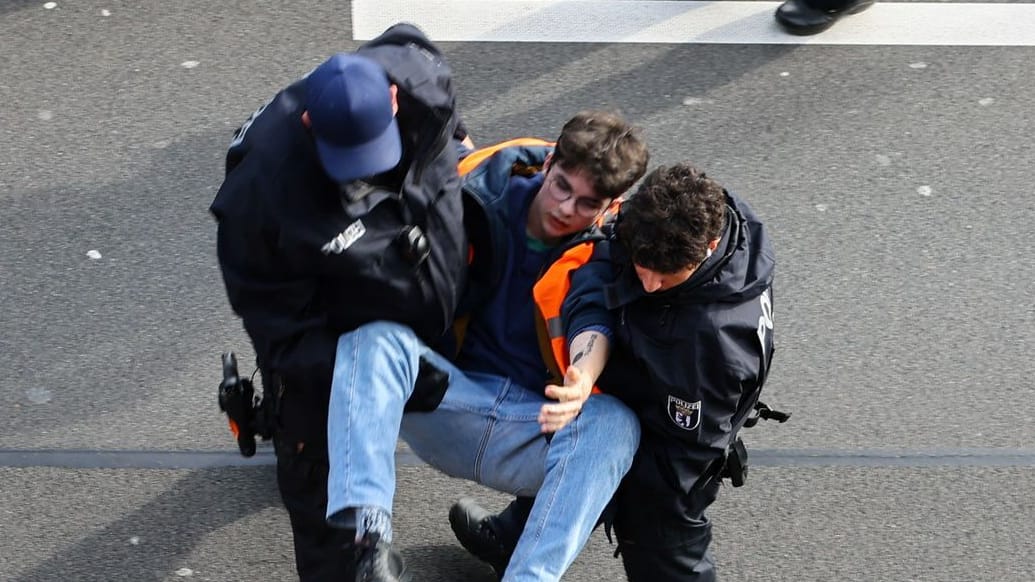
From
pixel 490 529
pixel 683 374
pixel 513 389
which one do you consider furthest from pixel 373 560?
pixel 683 374

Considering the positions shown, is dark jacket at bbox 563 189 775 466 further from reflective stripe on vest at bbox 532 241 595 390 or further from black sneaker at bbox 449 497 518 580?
black sneaker at bbox 449 497 518 580

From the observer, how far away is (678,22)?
18.8ft

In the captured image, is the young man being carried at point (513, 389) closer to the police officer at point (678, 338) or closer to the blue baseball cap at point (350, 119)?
the police officer at point (678, 338)

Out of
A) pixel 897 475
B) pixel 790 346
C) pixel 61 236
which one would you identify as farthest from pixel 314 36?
pixel 897 475

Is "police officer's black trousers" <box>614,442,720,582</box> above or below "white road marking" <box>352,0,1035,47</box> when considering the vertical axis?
above

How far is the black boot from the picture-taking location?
3.56 meters

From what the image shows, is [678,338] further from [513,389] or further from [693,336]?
[513,389]

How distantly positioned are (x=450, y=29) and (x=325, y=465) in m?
2.74

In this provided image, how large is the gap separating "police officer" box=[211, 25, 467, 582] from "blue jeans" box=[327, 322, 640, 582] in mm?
78

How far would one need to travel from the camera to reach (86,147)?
16.1 feet

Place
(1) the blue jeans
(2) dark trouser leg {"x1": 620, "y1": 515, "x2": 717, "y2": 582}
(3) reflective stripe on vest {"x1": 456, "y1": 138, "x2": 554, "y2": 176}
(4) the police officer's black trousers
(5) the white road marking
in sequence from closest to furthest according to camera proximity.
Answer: (1) the blue jeans, (4) the police officer's black trousers, (2) dark trouser leg {"x1": 620, "y1": 515, "x2": 717, "y2": 582}, (3) reflective stripe on vest {"x1": 456, "y1": 138, "x2": 554, "y2": 176}, (5) the white road marking

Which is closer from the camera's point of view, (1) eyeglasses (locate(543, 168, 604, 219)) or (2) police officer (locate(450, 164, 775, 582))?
(2) police officer (locate(450, 164, 775, 582))

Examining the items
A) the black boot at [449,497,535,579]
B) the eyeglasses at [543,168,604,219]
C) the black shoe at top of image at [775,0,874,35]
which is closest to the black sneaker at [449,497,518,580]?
the black boot at [449,497,535,579]

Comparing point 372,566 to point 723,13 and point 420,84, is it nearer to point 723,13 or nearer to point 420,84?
point 420,84
